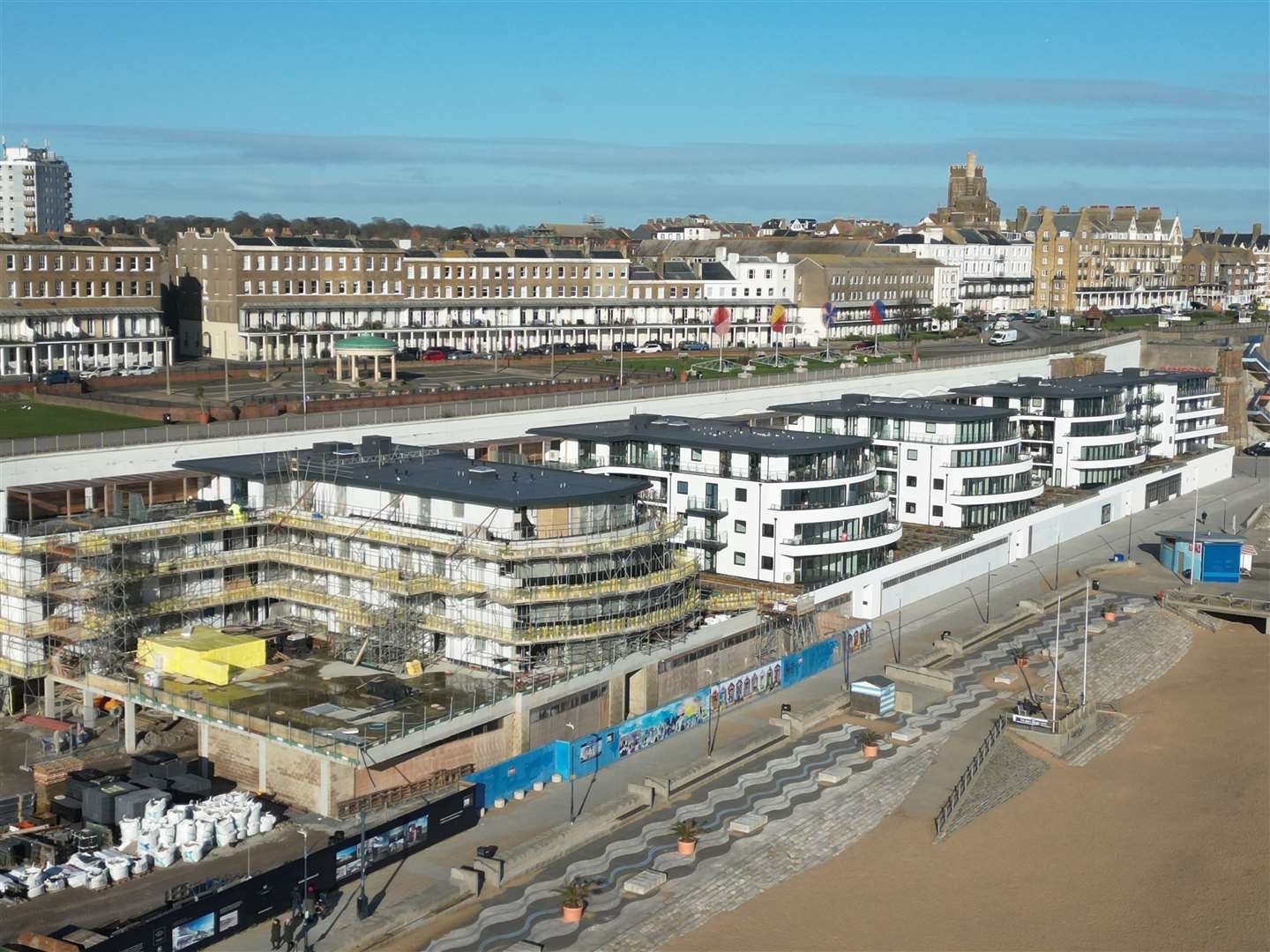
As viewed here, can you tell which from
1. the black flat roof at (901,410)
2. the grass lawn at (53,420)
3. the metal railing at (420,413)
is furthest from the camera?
the black flat roof at (901,410)

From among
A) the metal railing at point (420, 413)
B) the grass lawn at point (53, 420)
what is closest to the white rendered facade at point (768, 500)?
the metal railing at point (420, 413)

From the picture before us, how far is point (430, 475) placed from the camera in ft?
162

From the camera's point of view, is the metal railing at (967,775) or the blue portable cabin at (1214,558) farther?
the blue portable cabin at (1214,558)

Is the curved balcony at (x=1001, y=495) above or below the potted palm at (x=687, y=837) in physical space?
above

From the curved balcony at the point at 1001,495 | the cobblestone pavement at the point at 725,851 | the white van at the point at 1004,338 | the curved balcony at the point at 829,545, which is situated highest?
the white van at the point at 1004,338

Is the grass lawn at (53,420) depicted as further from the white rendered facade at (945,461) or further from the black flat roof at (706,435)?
the white rendered facade at (945,461)

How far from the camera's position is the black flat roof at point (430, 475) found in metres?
45.7

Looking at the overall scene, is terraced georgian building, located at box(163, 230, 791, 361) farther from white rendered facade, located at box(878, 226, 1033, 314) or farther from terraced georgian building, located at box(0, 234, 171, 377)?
white rendered facade, located at box(878, 226, 1033, 314)

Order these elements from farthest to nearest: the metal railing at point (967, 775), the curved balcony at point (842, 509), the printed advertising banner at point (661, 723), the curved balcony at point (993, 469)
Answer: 1. the curved balcony at point (993, 469)
2. the curved balcony at point (842, 509)
3. the printed advertising banner at point (661, 723)
4. the metal railing at point (967, 775)

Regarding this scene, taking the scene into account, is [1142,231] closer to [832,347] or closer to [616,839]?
[832,347]

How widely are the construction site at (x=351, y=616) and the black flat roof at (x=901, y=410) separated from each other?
22763 millimetres

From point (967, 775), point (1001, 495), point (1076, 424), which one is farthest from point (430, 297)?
point (967, 775)

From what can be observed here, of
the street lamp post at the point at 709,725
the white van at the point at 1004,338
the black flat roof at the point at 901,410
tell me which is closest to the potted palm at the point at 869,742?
the street lamp post at the point at 709,725

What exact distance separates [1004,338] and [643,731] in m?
96.3
